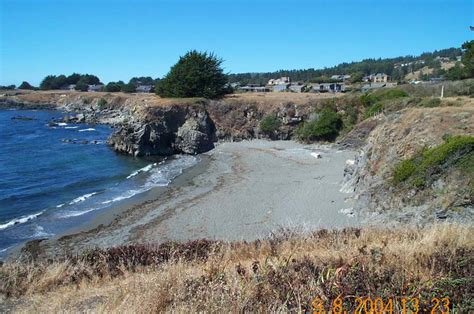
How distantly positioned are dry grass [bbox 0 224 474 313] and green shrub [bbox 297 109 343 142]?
135ft

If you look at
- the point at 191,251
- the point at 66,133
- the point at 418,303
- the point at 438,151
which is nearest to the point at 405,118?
the point at 438,151

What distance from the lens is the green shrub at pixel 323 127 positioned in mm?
49438

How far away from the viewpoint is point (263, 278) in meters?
5.75

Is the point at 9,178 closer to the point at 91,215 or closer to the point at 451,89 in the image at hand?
the point at 91,215

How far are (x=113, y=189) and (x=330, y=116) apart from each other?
95.6 ft

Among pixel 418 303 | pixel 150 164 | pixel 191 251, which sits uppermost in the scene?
pixel 418 303

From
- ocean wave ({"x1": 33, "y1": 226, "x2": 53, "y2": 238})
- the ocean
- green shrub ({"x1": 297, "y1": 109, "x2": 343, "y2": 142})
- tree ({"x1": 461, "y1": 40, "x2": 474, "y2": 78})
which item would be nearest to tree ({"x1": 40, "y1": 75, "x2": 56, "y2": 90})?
the ocean

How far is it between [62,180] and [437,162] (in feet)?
93.8

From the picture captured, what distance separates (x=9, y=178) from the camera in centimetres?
3469

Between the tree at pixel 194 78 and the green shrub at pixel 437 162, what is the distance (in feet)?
146

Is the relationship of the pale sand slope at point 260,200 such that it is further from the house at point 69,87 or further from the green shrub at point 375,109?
the house at point 69,87

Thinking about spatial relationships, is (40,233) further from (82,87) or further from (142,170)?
(82,87)

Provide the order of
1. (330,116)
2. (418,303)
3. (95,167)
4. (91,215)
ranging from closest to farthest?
1. (418,303)
2. (91,215)
3. (95,167)
4. (330,116)

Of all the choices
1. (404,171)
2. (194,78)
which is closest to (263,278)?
(404,171)
